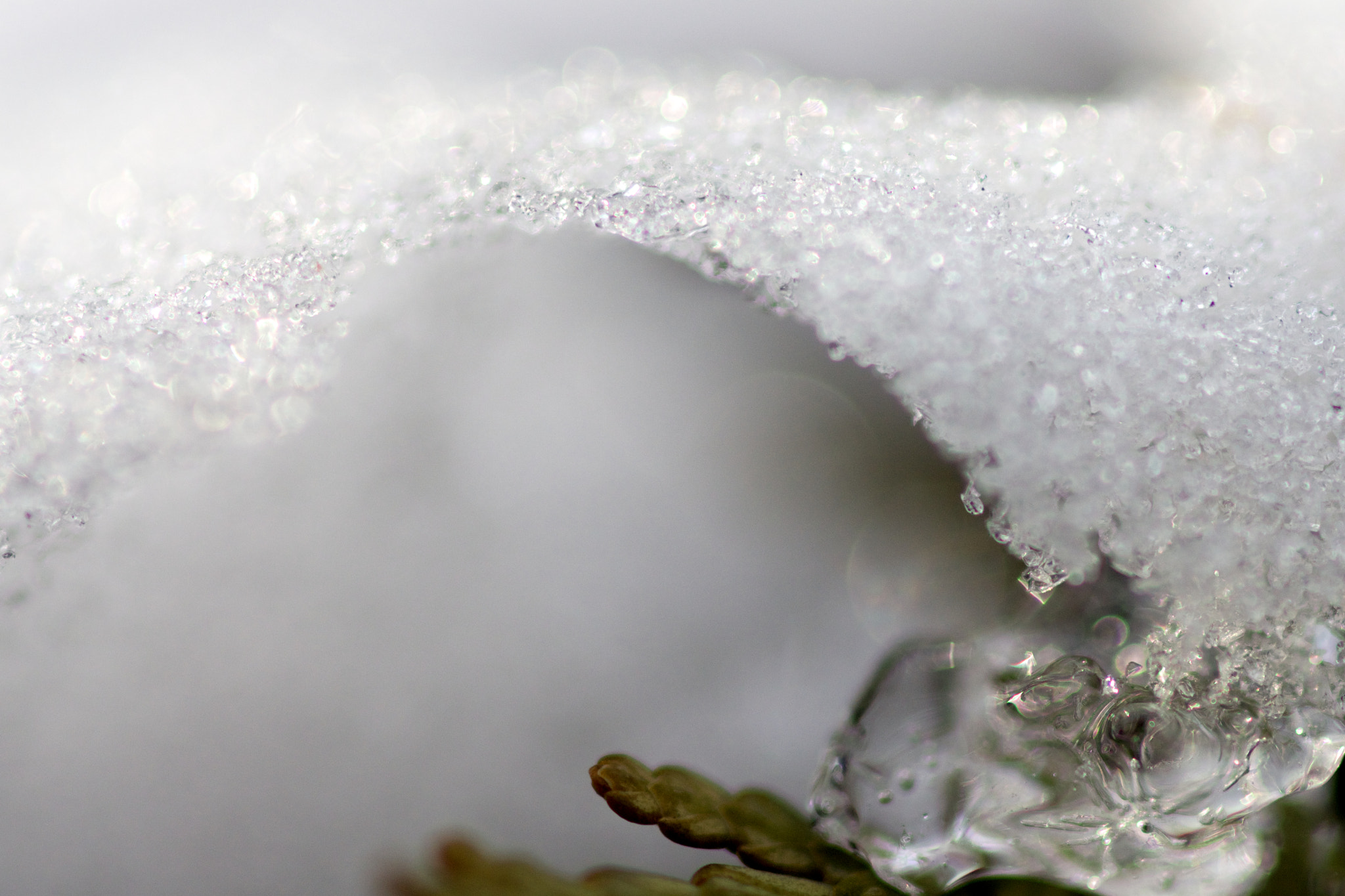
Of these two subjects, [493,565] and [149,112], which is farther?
[149,112]

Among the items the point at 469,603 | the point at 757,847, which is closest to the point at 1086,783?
the point at 757,847

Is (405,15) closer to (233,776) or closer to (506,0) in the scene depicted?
(506,0)

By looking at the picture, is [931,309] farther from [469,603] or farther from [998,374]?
[469,603]

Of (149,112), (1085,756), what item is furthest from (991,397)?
(149,112)

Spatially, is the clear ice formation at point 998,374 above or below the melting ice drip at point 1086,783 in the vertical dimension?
above

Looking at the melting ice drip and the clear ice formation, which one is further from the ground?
the clear ice formation
